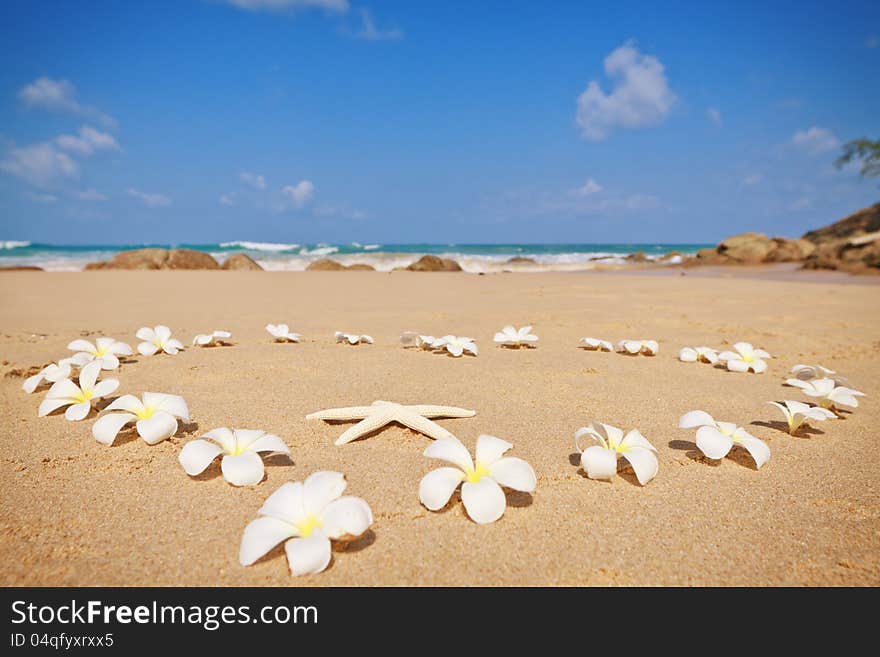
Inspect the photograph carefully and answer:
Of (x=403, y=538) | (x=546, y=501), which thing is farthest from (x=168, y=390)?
(x=546, y=501)

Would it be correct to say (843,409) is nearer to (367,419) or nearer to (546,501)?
(546,501)

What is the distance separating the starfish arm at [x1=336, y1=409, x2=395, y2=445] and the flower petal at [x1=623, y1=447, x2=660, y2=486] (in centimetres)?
94

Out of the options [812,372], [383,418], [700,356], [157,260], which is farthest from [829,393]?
[157,260]

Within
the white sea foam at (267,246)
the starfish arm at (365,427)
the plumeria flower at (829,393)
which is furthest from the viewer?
the white sea foam at (267,246)

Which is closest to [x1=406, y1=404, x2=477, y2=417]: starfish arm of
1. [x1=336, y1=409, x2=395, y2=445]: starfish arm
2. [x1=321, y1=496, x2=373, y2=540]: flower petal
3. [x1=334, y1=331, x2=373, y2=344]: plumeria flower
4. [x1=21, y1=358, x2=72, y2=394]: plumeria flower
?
[x1=336, y1=409, x2=395, y2=445]: starfish arm

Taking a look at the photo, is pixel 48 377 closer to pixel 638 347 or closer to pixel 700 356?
pixel 638 347

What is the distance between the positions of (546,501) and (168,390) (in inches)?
82.6

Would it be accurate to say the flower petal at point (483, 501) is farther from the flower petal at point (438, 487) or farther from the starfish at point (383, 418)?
the starfish at point (383, 418)

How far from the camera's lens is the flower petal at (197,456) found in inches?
65.1

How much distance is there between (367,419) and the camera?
2076mm

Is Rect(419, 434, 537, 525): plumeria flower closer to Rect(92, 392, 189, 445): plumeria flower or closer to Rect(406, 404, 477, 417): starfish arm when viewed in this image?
Rect(406, 404, 477, 417): starfish arm

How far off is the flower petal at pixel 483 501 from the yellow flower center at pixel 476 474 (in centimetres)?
3

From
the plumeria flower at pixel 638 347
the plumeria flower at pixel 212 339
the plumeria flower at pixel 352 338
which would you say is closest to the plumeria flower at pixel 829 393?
the plumeria flower at pixel 638 347

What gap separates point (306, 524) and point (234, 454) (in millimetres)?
526
